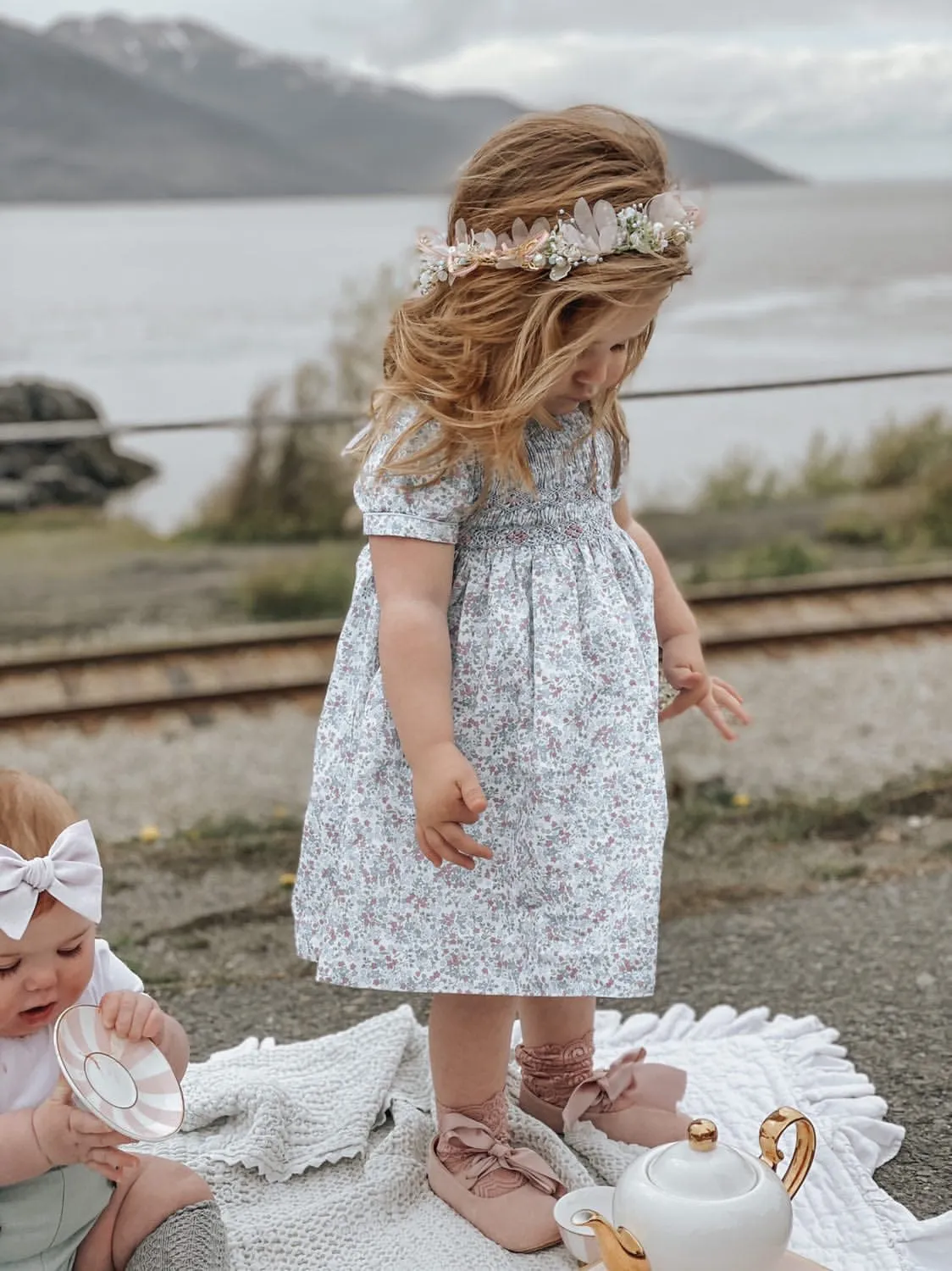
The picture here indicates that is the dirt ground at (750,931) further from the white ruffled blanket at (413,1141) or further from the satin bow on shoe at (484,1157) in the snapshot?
the satin bow on shoe at (484,1157)

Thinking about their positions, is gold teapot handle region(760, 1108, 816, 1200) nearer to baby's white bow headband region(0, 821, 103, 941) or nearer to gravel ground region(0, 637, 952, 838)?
baby's white bow headband region(0, 821, 103, 941)

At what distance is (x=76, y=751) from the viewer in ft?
13.0

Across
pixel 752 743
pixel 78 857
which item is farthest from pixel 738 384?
pixel 78 857

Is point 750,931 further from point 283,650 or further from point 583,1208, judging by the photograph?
point 283,650

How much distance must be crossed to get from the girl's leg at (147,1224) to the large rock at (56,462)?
14.6 feet

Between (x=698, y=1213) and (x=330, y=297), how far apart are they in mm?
6441

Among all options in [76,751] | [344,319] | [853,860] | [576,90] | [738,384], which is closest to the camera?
[853,860]

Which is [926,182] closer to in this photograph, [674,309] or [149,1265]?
[674,309]

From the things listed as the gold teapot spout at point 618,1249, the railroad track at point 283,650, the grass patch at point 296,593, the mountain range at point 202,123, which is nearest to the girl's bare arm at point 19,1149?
the gold teapot spout at point 618,1249

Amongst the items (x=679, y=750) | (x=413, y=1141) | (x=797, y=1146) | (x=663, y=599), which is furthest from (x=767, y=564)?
(x=797, y=1146)

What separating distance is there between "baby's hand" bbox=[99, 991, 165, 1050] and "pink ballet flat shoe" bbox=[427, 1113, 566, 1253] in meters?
0.53

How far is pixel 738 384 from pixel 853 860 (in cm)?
193

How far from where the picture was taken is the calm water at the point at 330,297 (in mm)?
7551

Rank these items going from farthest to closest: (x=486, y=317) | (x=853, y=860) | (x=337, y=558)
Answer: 1. (x=337, y=558)
2. (x=853, y=860)
3. (x=486, y=317)
